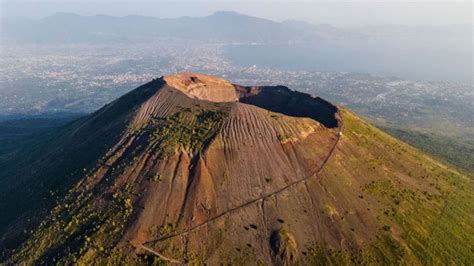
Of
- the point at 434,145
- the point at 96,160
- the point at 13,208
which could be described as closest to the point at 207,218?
the point at 96,160

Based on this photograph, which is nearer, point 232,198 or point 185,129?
point 232,198

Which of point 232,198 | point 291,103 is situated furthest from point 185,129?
point 291,103

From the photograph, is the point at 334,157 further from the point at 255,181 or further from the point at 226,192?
the point at 226,192

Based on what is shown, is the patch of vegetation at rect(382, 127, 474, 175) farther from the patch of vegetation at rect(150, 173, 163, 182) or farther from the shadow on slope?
the patch of vegetation at rect(150, 173, 163, 182)

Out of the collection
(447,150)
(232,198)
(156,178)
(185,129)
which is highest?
(185,129)

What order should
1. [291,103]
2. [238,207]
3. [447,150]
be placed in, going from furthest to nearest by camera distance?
1. [447,150]
2. [291,103]
3. [238,207]

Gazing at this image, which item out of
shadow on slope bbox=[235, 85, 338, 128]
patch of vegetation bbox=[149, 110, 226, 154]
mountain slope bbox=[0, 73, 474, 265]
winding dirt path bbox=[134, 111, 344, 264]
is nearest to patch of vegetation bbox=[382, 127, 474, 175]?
shadow on slope bbox=[235, 85, 338, 128]

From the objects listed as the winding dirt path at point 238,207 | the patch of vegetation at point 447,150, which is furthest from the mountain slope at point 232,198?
the patch of vegetation at point 447,150

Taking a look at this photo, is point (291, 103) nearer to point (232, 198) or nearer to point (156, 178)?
point (232, 198)

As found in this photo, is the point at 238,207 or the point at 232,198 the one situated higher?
the point at 232,198
